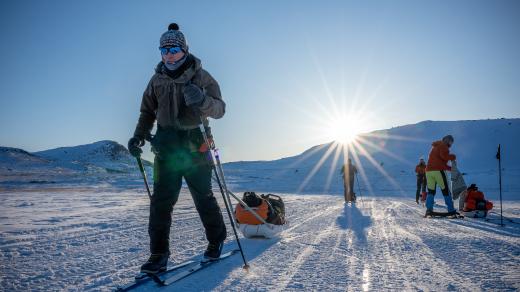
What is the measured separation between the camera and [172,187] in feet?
11.4

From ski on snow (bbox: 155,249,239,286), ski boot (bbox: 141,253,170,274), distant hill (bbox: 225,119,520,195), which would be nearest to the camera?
ski on snow (bbox: 155,249,239,286)

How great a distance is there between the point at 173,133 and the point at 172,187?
0.55m

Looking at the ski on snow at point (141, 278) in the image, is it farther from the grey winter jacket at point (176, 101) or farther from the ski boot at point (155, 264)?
the grey winter jacket at point (176, 101)

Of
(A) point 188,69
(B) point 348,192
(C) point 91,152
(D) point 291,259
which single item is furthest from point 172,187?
(C) point 91,152

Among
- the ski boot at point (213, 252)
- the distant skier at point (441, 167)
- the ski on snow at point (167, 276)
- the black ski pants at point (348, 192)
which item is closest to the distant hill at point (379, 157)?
the black ski pants at point (348, 192)

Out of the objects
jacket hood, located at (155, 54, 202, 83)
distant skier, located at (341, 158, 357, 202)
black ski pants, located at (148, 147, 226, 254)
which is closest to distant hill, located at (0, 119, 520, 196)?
distant skier, located at (341, 158, 357, 202)

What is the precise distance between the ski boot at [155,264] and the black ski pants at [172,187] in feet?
0.18

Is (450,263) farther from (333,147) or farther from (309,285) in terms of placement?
(333,147)

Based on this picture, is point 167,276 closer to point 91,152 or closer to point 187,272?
point 187,272

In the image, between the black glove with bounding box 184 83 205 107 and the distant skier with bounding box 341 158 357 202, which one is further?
the distant skier with bounding box 341 158 357 202

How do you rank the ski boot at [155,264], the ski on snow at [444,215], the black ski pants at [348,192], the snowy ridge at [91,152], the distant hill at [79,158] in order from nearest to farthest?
the ski boot at [155,264] → the ski on snow at [444,215] → the black ski pants at [348,192] → the distant hill at [79,158] → the snowy ridge at [91,152]

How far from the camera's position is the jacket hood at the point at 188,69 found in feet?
11.1

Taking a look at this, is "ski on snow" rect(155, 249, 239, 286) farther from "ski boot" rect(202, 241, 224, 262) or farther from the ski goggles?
the ski goggles

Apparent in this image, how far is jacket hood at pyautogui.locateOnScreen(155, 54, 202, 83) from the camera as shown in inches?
134
